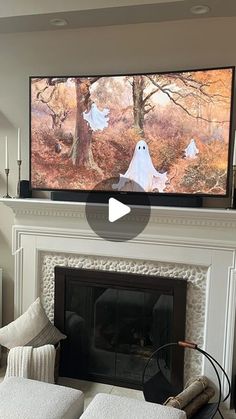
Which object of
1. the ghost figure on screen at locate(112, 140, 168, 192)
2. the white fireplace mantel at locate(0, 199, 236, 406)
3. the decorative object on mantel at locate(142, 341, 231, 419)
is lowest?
the decorative object on mantel at locate(142, 341, 231, 419)

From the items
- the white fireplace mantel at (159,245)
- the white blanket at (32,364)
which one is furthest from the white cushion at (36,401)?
the white fireplace mantel at (159,245)

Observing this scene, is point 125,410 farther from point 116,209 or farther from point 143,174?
point 143,174

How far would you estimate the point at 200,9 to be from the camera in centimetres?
244

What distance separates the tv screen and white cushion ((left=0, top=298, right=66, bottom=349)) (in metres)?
0.94

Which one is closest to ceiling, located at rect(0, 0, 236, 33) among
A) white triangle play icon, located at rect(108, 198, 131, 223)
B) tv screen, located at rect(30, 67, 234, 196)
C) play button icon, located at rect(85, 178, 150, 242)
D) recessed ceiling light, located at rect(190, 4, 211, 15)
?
recessed ceiling light, located at rect(190, 4, 211, 15)

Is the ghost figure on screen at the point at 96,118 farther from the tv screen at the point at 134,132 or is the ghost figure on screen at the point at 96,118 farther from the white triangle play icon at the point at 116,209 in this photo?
the white triangle play icon at the point at 116,209

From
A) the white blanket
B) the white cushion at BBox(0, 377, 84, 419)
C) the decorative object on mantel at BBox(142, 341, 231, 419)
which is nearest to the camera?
the white cushion at BBox(0, 377, 84, 419)

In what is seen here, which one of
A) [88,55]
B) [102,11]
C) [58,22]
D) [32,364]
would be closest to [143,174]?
[88,55]

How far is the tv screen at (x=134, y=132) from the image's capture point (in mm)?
→ 2527

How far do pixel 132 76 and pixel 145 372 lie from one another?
2.09 meters

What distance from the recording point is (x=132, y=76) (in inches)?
105

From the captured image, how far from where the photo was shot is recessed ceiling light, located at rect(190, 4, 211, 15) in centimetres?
239

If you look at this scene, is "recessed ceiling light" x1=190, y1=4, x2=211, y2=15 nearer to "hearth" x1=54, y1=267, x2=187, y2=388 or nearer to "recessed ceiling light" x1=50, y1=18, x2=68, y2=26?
"recessed ceiling light" x1=50, y1=18, x2=68, y2=26

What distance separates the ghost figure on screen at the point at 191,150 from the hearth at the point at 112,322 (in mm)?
863
